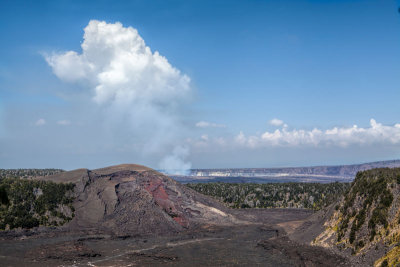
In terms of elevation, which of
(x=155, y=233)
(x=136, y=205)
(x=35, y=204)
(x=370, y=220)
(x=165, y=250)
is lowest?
(x=155, y=233)

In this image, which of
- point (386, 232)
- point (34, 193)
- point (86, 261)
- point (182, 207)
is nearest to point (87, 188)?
point (34, 193)

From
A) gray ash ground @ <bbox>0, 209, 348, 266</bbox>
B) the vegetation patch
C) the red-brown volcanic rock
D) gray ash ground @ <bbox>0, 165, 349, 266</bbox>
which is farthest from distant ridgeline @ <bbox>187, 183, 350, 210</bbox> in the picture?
the vegetation patch

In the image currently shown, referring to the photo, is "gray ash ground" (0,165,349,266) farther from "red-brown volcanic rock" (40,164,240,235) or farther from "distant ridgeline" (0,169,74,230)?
"distant ridgeline" (0,169,74,230)

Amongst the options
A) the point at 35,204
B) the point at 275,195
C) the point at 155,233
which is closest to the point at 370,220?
the point at 155,233

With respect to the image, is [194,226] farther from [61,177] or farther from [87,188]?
[61,177]

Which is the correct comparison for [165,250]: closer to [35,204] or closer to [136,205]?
[136,205]

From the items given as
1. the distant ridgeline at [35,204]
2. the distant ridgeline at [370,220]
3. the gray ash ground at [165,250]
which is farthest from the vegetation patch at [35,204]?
the distant ridgeline at [370,220]

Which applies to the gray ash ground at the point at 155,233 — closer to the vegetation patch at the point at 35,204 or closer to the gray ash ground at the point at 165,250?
the gray ash ground at the point at 165,250
